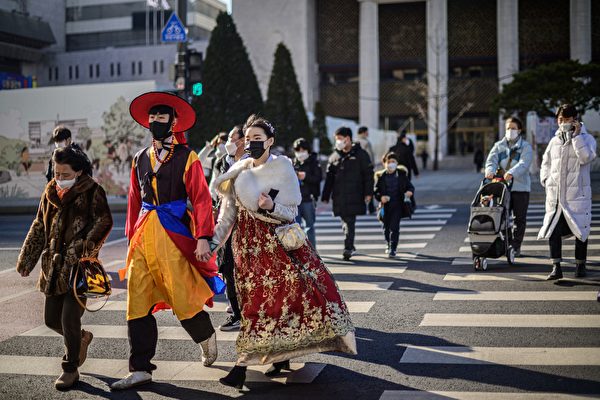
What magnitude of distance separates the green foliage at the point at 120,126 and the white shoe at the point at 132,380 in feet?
63.0

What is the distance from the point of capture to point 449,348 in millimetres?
6652

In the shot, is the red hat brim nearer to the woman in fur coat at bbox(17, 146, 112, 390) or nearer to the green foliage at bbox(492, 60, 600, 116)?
the woman in fur coat at bbox(17, 146, 112, 390)

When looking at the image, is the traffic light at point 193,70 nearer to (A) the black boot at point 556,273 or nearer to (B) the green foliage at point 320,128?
(A) the black boot at point 556,273

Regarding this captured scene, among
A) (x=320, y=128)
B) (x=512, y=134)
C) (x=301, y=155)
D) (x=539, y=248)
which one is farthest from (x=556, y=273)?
(x=320, y=128)

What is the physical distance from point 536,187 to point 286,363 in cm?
2003

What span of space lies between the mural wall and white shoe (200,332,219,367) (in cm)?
1869

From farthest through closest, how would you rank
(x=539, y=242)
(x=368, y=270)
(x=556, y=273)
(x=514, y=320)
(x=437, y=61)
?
1. (x=437, y=61)
2. (x=539, y=242)
3. (x=368, y=270)
4. (x=556, y=273)
5. (x=514, y=320)

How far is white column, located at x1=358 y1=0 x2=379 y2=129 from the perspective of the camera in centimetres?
6569

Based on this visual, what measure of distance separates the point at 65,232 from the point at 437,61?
194 feet

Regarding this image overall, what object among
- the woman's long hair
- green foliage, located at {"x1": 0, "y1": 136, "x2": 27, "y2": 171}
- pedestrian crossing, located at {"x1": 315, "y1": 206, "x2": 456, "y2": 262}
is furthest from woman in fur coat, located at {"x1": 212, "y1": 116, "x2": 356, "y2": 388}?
green foliage, located at {"x1": 0, "y1": 136, "x2": 27, "y2": 171}

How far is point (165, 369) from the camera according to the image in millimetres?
6406

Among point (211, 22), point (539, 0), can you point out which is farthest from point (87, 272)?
point (211, 22)

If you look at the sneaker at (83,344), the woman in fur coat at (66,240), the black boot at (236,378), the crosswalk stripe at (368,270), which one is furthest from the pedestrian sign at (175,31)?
the black boot at (236,378)

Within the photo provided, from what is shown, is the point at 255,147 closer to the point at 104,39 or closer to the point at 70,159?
the point at 70,159
